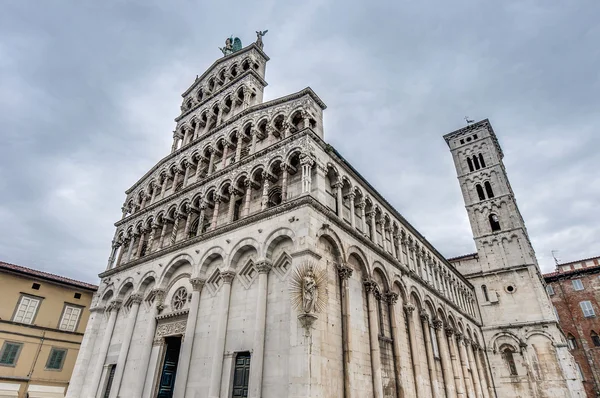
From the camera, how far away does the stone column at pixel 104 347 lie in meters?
17.7

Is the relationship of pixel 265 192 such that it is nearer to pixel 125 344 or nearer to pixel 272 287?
pixel 272 287

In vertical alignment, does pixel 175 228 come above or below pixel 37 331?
above

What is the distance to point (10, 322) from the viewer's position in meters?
21.2

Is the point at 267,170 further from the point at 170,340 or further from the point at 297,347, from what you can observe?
the point at 170,340

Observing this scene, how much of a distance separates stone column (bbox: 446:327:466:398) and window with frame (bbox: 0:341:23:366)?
26.7m

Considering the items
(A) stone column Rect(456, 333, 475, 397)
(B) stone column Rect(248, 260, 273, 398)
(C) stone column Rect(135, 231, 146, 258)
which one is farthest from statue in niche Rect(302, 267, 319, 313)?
(A) stone column Rect(456, 333, 475, 397)

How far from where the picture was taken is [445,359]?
2058 cm

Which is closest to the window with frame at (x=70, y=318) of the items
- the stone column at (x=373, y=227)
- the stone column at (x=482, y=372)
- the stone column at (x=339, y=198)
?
the stone column at (x=339, y=198)

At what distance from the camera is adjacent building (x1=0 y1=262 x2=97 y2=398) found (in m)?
20.8

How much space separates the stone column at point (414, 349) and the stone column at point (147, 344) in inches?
492

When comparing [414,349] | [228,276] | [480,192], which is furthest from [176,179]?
[480,192]

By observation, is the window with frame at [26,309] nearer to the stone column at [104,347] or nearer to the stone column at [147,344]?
the stone column at [104,347]

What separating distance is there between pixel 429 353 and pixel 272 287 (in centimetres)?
1113

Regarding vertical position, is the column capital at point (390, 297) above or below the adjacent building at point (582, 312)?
below
